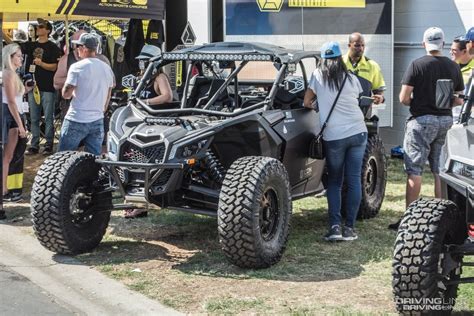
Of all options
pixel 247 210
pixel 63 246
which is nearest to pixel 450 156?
pixel 247 210

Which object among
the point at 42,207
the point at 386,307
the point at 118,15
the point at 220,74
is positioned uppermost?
the point at 118,15

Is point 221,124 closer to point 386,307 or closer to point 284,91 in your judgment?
point 284,91

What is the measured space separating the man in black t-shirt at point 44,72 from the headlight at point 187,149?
6.83 meters

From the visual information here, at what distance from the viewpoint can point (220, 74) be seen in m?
8.42

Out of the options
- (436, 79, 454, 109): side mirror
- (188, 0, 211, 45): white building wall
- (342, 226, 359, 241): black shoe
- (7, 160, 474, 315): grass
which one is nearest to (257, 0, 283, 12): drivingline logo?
(188, 0, 211, 45): white building wall

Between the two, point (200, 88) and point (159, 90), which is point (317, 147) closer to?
point (200, 88)

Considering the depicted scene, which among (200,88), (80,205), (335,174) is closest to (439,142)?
(335,174)

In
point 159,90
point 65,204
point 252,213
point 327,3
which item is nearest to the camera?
point 252,213

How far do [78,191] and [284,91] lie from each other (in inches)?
86.4

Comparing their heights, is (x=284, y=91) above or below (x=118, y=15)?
below

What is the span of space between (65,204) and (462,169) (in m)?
3.33

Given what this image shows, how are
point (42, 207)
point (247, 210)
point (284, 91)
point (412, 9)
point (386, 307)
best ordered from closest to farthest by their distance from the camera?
point (386, 307) → point (247, 210) → point (42, 207) → point (284, 91) → point (412, 9)

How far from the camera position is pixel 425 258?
16.3 ft

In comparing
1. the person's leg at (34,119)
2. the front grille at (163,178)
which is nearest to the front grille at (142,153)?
the front grille at (163,178)
